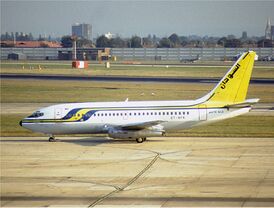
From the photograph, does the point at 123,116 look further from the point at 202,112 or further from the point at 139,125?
the point at 202,112

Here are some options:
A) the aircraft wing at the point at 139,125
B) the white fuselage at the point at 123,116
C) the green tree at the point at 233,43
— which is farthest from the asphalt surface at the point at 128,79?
the green tree at the point at 233,43

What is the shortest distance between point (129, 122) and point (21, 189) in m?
15.4

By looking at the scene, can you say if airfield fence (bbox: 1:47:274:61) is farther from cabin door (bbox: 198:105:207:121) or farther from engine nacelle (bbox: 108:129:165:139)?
engine nacelle (bbox: 108:129:165:139)

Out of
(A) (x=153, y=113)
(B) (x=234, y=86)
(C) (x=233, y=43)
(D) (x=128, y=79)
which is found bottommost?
(D) (x=128, y=79)

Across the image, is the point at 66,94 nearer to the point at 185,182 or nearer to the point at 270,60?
the point at 185,182

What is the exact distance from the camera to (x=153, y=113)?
4594 cm

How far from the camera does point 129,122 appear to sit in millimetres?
45812

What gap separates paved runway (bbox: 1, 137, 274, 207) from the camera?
29.2 metres

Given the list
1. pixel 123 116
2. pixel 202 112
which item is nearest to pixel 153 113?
pixel 123 116

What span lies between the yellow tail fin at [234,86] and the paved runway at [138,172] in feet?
9.52

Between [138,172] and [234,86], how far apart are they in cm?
1352

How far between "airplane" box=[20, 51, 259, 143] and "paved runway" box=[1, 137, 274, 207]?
1.02m

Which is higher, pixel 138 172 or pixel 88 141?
pixel 138 172

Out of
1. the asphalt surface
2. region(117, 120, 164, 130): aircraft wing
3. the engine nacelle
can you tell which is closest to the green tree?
the asphalt surface
